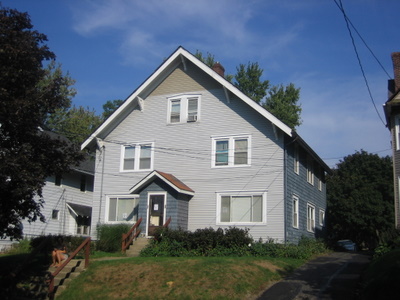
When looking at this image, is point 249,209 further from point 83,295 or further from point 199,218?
point 83,295

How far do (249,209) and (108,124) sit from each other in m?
9.73

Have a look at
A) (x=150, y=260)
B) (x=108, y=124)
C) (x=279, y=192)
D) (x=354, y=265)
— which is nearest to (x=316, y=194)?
(x=279, y=192)

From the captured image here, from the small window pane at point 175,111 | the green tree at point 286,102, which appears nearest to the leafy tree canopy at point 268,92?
the green tree at point 286,102

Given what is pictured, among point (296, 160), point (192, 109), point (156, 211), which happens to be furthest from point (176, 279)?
point (296, 160)

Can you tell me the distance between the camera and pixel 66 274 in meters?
16.7

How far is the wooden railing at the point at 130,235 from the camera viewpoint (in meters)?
22.3

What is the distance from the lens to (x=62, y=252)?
1797 cm

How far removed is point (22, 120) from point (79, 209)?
66.3 ft

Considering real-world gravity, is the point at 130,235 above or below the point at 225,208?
below

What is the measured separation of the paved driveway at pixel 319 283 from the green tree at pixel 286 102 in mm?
27579

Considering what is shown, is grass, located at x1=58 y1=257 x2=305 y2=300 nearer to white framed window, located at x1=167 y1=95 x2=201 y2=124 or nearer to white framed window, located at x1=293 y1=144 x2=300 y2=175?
white framed window, located at x1=293 y1=144 x2=300 y2=175

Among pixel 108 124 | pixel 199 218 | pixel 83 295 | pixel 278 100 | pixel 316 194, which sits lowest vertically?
pixel 83 295

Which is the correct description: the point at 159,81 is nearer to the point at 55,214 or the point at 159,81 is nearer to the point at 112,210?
the point at 112,210

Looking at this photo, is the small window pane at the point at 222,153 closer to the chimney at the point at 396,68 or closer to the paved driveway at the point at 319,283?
the paved driveway at the point at 319,283
